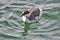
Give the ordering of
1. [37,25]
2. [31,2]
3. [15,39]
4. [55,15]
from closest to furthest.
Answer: [15,39] < [37,25] < [55,15] < [31,2]

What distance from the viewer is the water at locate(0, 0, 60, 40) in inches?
139

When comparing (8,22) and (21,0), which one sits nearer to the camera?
(8,22)

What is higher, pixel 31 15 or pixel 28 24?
pixel 31 15

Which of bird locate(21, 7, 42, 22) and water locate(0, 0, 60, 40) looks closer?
water locate(0, 0, 60, 40)

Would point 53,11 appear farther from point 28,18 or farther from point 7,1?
point 7,1

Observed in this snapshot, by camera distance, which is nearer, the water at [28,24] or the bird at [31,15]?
the water at [28,24]

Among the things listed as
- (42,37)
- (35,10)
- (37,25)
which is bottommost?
(42,37)

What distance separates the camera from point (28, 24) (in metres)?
3.83

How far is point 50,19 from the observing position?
155 inches

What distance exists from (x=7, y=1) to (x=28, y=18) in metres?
0.92

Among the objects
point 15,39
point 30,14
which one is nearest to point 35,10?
point 30,14

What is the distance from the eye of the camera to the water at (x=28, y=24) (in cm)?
352

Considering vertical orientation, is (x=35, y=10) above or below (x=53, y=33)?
above

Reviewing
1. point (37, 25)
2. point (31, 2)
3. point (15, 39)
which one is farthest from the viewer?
point (31, 2)
